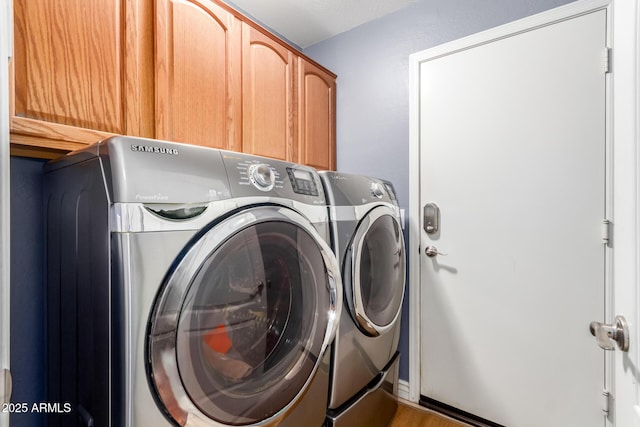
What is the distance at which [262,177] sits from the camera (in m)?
0.89

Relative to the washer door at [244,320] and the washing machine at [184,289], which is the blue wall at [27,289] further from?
the washer door at [244,320]

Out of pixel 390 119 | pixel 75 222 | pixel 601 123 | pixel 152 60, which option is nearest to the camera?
pixel 75 222

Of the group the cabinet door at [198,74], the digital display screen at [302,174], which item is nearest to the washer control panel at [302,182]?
the digital display screen at [302,174]

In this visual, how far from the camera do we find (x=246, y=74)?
59.7 inches

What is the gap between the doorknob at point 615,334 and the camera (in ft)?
2.00

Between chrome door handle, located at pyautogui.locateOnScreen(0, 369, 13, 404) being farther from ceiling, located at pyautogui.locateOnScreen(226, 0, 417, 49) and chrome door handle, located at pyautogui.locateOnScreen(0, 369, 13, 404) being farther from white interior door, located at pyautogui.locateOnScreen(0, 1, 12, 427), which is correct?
ceiling, located at pyautogui.locateOnScreen(226, 0, 417, 49)

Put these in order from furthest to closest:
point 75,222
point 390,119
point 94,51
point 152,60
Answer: point 390,119 → point 152,60 → point 94,51 → point 75,222

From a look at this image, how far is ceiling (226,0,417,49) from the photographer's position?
188cm

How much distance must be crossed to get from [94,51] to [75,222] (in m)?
0.59

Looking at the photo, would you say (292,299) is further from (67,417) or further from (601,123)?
(601,123)

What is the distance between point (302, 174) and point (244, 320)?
0.52 metres

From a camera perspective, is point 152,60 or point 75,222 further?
point 152,60

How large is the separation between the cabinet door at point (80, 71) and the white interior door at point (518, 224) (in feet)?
4.90

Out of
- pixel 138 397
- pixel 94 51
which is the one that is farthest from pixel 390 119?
pixel 138 397
